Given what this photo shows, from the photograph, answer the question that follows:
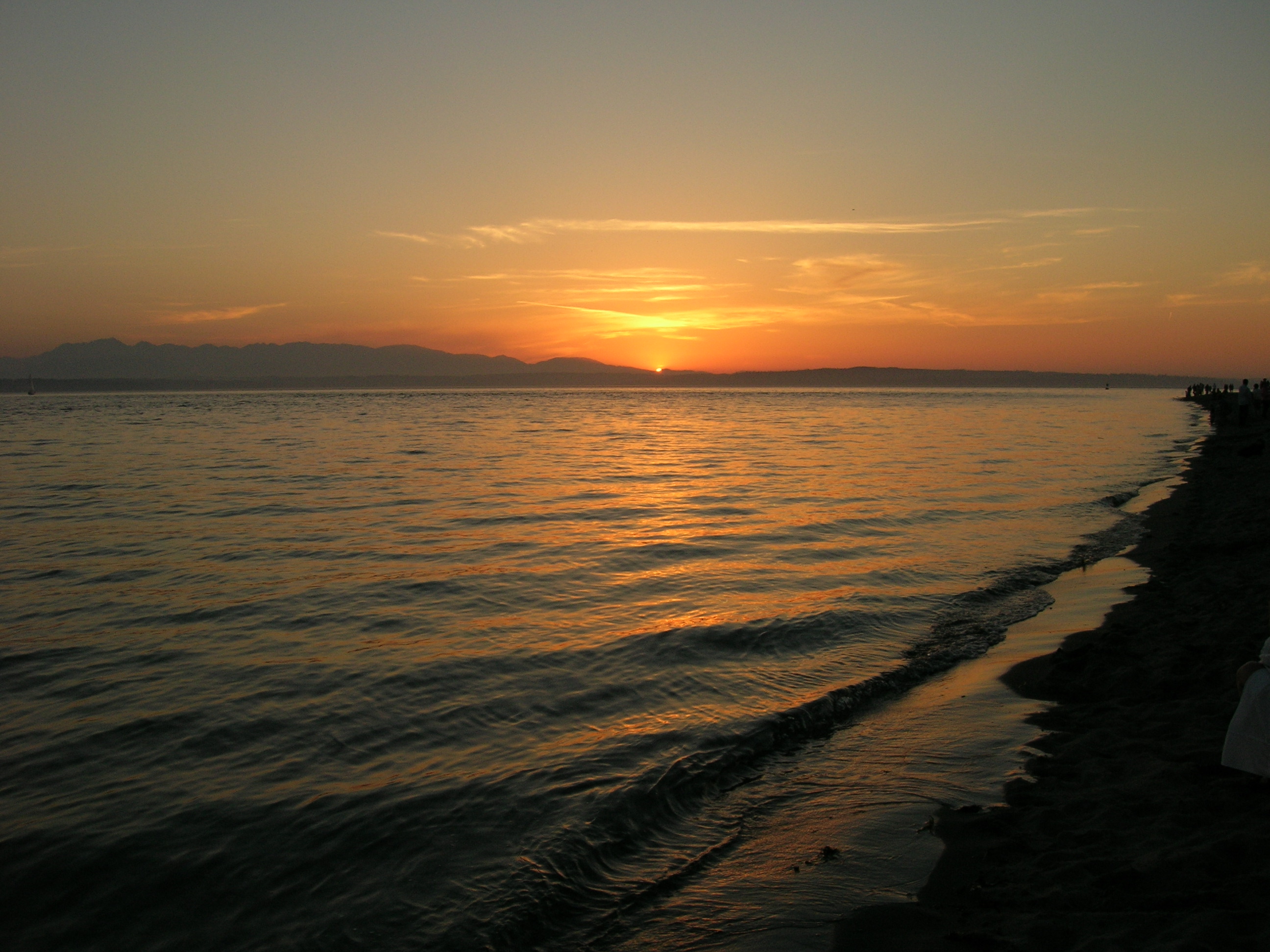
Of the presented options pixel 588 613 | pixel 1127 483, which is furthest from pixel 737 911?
pixel 1127 483

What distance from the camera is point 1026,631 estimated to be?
35.1ft

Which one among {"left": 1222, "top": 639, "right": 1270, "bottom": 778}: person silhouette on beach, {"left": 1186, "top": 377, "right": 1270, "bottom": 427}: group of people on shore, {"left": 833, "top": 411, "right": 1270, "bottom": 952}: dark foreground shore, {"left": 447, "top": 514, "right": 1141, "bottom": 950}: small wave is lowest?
{"left": 447, "top": 514, "right": 1141, "bottom": 950}: small wave

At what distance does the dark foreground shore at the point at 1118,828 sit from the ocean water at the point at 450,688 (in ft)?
2.60

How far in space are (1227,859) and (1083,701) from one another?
337cm

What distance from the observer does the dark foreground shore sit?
4.26 meters

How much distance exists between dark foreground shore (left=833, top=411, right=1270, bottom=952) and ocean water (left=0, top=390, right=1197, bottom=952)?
79 cm

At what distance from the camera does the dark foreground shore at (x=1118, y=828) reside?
4.26 m

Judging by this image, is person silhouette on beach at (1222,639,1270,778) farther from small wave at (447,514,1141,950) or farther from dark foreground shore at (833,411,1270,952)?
small wave at (447,514,1141,950)

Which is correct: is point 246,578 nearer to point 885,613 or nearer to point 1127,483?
point 885,613

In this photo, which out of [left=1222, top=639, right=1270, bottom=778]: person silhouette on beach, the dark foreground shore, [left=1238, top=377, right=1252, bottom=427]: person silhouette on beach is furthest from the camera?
[left=1238, top=377, right=1252, bottom=427]: person silhouette on beach

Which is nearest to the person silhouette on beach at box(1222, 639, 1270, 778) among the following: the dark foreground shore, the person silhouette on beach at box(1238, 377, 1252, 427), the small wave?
the dark foreground shore

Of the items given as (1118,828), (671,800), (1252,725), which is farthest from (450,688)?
(1252,725)

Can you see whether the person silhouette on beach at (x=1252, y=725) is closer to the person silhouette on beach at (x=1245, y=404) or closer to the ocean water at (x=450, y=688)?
the ocean water at (x=450, y=688)

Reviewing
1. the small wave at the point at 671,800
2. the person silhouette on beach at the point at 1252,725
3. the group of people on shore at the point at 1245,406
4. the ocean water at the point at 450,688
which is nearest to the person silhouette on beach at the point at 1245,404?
the group of people on shore at the point at 1245,406
